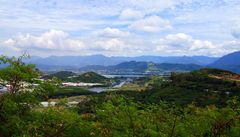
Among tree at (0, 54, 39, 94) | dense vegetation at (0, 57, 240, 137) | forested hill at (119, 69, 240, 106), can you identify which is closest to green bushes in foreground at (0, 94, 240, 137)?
dense vegetation at (0, 57, 240, 137)

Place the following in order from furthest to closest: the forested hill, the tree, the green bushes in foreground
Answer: the forested hill, the tree, the green bushes in foreground

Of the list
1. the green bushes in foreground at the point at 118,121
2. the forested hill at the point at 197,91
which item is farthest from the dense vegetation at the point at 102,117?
the forested hill at the point at 197,91

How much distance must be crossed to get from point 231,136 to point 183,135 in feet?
5.08

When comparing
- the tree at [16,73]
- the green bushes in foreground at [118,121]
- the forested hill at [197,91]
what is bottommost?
the forested hill at [197,91]

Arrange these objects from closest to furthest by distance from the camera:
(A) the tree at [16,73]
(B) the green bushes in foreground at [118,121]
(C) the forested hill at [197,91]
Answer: (B) the green bushes in foreground at [118,121]
(A) the tree at [16,73]
(C) the forested hill at [197,91]

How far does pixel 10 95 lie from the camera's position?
43.9ft

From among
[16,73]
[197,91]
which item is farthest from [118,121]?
[197,91]

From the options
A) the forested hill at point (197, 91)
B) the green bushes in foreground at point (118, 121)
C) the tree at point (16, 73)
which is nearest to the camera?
the green bushes in foreground at point (118, 121)

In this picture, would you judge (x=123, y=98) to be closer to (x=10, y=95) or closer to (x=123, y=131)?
(x=123, y=131)

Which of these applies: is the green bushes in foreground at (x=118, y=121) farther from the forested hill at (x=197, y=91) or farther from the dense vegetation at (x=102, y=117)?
the forested hill at (x=197, y=91)

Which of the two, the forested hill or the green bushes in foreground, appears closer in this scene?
the green bushes in foreground

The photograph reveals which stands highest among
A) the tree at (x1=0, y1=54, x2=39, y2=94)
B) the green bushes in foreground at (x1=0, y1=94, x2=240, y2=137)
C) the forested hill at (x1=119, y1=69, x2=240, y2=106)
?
the tree at (x1=0, y1=54, x2=39, y2=94)

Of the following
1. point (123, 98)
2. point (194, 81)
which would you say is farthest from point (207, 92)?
point (123, 98)

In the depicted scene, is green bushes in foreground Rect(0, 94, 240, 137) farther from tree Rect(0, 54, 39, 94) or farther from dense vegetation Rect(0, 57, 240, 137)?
tree Rect(0, 54, 39, 94)
